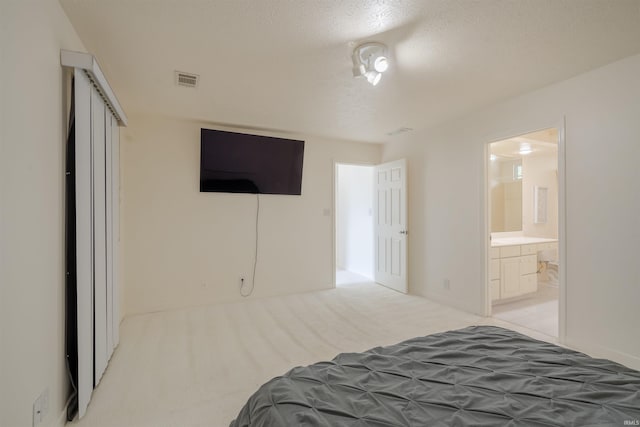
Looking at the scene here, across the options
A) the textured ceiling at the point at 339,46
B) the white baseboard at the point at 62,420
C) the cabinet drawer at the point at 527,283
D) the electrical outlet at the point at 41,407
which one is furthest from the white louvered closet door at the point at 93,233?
the cabinet drawer at the point at 527,283

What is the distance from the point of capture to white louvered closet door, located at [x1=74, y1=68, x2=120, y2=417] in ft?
5.50

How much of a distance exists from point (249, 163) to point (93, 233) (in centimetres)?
228

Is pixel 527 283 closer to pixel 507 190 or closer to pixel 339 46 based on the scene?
pixel 507 190

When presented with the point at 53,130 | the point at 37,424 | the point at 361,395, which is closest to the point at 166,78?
the point at 53,130

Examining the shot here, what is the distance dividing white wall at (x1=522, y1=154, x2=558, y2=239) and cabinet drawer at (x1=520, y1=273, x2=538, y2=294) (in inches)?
41.8

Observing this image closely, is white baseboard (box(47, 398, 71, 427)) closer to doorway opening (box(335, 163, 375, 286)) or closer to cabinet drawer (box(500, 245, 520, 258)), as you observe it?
doorway opening (box(335, 163, 375, 286))

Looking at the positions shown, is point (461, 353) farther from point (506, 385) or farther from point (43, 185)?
point (43, 185)

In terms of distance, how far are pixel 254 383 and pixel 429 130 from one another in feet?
12.1

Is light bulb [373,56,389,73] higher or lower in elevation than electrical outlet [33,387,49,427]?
higher

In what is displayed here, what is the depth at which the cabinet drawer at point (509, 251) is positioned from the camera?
12.5 ft

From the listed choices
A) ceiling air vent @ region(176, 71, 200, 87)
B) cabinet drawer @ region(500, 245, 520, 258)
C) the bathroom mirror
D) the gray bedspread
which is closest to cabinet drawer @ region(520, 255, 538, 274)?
cabinet drawer @ region(500, 245, 520, 258)

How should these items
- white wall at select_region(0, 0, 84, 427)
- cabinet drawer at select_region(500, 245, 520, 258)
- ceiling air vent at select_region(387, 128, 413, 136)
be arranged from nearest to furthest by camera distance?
1. white wall at select_region(0, 0, 84, 427)
2. cabinet drawer at select_region(500, 245, 520, 258)
3. ceiling air vent at select_region(387, 128, 413, 136)

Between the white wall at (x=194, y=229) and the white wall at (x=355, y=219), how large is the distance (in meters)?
1.46

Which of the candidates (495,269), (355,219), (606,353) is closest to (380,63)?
(606,353)
